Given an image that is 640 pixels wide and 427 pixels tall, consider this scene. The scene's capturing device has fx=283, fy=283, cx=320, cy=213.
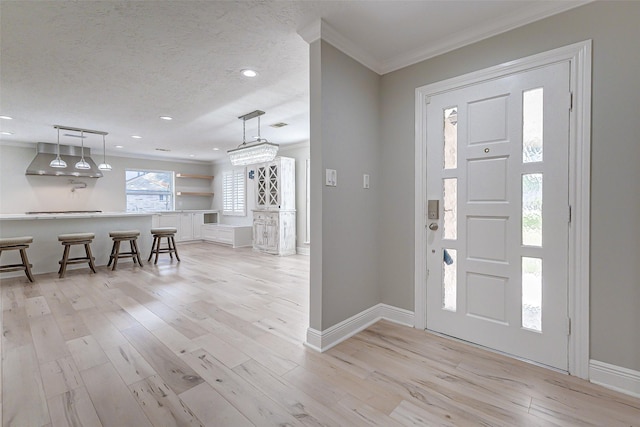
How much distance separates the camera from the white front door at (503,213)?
1.91m

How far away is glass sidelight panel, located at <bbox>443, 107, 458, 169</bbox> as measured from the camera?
232cm

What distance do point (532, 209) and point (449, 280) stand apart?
0.82 metres

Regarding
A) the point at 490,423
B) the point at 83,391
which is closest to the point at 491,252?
the point at 490,423

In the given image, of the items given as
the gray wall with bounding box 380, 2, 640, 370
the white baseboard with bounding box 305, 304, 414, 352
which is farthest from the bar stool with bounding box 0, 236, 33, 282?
the gray wall with bounding box 380, 2, 640, 370

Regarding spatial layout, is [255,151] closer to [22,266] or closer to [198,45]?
[198,45]

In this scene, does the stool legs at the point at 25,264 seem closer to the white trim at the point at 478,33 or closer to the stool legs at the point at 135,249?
→ the stool legs at the point at 135,249

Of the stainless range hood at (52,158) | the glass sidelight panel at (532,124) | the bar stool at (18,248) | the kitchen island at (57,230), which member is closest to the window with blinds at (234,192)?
the kitchen island at (57,230)

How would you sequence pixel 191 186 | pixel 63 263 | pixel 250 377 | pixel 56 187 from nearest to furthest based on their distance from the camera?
pixel 250 377, pixel 63 263, pixel 56 187, pixel 191 186

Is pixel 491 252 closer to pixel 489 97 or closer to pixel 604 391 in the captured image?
pixel 604 391

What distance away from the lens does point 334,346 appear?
225 centimetres

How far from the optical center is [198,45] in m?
2.43

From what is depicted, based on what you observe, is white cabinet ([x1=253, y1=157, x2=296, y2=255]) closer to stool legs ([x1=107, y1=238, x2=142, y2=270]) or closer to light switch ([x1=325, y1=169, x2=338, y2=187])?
stool legs ([x1=107, y1=238, x2=142, y2=270])

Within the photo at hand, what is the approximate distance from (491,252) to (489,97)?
118cm

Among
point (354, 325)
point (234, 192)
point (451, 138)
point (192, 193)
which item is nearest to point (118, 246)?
point (234, 192)
